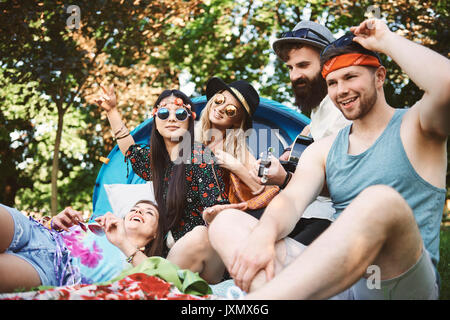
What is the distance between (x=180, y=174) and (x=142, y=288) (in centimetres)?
127

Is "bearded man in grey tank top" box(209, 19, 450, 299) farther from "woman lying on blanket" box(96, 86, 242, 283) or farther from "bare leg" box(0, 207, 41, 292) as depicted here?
"bare leg" box(0, 207, 41, 292)

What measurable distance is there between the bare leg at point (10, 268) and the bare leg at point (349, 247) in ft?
4.22

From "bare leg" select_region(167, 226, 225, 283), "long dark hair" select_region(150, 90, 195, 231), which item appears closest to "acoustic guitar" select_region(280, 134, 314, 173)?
"bare leg" select_region(167, 226, 225, 283)

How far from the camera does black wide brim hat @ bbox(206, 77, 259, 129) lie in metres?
3.26

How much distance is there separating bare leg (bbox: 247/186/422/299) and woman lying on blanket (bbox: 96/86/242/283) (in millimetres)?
1024

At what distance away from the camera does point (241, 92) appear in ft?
10.8

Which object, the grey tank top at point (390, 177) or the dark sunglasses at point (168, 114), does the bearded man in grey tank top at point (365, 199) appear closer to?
the grey tank top at point (390, 177)

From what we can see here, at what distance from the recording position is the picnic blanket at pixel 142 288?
157cm

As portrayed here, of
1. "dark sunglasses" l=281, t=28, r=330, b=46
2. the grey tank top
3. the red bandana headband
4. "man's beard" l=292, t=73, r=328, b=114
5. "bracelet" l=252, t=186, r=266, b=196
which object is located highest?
"dark sunglasses" l=281, t=28, r=330, b=46

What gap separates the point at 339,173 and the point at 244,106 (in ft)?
4.67

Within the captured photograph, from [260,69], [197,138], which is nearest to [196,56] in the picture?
[260,69]

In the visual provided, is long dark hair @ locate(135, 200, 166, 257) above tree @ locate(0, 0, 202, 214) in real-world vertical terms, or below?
below

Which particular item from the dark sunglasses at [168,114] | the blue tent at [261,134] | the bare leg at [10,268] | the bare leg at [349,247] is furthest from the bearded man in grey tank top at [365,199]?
the blue tent at [261,134]
